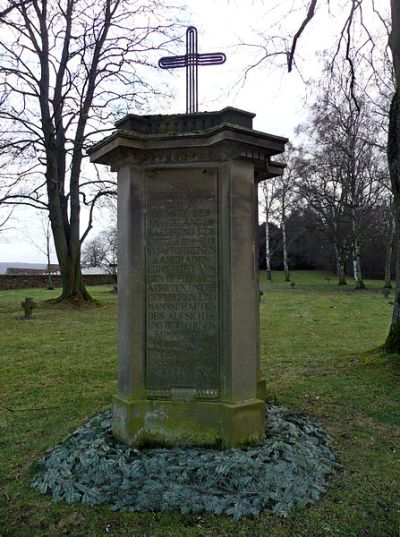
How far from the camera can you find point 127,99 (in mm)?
17531

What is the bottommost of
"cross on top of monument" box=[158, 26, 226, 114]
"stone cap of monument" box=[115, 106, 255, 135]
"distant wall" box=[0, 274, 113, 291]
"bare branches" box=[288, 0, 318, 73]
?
"distant wall" box=[0, 274, 113, 291]

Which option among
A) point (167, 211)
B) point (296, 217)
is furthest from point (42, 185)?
point (296, 217)

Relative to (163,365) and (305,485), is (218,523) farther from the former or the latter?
(163,365)

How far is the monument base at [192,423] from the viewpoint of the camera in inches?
153

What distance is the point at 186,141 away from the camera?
394 centimetres

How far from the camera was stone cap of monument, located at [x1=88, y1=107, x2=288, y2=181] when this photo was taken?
3891mm

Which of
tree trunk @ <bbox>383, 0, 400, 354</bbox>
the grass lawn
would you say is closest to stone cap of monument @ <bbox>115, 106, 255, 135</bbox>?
the grass lawn

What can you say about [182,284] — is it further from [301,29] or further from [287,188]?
[287,188]

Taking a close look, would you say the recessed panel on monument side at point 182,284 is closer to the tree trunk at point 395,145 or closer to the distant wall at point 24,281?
the tree trunk at point 395,145

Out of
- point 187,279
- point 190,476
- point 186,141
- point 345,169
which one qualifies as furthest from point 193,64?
point 345,169

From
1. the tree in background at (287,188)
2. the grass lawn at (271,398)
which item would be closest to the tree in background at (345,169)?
the tree in background at (287,188)

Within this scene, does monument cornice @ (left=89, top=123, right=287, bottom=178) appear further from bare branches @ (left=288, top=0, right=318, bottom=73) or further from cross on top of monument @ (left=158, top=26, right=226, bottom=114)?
bare branches @ (left=288, top=0, right=318, bottom=73)

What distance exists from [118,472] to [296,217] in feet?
136

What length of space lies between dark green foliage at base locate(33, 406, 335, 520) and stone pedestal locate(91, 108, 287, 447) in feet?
0.91
